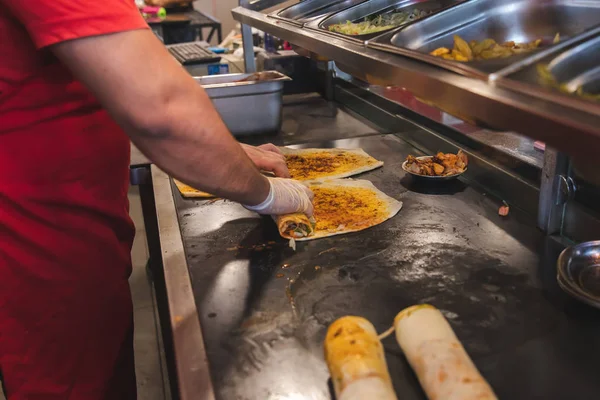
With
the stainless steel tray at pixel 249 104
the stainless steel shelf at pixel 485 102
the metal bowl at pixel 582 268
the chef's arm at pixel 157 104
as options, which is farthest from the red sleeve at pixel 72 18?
the stainless steel tray at pixel 249 104

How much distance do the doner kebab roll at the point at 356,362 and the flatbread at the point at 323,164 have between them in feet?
3.29

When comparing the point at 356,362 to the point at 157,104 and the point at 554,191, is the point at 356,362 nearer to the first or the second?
the point at 157,104

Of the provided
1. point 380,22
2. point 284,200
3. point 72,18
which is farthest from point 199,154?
point 380,22

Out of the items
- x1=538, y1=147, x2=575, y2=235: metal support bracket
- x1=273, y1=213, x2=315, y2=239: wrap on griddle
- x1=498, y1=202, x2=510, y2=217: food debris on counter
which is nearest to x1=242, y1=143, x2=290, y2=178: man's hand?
x1=273, y1=213, x2=315, y2=239: wrap on griddle

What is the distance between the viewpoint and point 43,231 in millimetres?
1385

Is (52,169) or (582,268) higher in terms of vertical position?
(52,169)

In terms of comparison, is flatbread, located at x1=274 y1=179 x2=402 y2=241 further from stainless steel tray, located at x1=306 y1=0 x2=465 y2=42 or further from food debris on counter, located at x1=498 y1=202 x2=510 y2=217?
stainless steel tray, located at x1=306 y1=0 x2=465 y2=42

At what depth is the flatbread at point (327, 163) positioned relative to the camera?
6.79 feet

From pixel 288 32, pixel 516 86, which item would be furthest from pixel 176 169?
pixel 288 32

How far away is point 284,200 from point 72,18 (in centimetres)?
77

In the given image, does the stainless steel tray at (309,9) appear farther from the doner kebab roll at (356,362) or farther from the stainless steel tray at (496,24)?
the doner kebab roll at (356,362)

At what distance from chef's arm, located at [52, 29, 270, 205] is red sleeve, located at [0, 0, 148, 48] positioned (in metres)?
0.01

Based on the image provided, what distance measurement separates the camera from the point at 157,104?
3.22 feet

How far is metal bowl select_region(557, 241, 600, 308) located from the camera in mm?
1213
